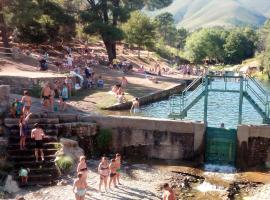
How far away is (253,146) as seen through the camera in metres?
21.5

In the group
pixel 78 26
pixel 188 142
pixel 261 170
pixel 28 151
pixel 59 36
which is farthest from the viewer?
pixel 78 26

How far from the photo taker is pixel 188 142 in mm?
22016

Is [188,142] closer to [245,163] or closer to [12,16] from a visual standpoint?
[245,163]

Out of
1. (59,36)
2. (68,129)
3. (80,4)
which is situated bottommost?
(68,129)

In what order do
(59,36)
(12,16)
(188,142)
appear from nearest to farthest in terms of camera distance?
(188,142) → (12,16) → (59,36)

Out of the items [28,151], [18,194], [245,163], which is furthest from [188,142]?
[18,194]

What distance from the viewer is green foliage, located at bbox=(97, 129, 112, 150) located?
2212 centimetres

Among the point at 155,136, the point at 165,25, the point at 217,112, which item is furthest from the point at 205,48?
the point at 155,136

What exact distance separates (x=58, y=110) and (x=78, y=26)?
94.1ft

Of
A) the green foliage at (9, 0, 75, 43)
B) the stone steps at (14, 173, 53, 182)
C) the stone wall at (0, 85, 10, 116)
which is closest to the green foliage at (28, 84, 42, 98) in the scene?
the stone wall at (0, 85, 10, 116)

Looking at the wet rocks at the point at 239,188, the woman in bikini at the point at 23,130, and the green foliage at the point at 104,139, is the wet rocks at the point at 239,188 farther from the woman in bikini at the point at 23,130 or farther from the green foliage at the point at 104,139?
the woman in bikini at the point at 23,130

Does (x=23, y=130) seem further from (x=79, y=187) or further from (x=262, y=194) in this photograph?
(x=262, y=194)

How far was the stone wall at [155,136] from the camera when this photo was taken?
21953 millimetres

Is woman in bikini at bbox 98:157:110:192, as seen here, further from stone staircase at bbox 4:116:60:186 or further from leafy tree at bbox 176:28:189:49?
leafy tree at bbox 176:28:189:49
